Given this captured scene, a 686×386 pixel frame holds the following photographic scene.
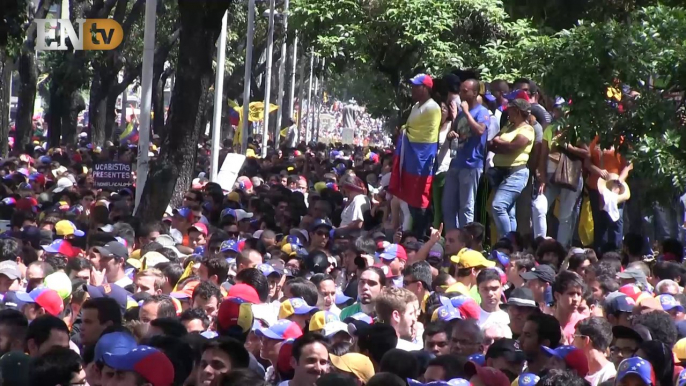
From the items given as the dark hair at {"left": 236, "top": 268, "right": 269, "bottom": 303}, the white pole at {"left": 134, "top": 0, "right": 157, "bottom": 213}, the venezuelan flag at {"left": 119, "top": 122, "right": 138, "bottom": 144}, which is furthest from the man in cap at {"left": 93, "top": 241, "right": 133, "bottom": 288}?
the venezuelan flag at {"left": 119, "top": 122, "right": 138, "bottom": 144}

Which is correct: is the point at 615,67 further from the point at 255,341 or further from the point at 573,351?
the point at 255,341

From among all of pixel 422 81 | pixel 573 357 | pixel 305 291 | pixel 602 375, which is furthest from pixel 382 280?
pixel 422 81

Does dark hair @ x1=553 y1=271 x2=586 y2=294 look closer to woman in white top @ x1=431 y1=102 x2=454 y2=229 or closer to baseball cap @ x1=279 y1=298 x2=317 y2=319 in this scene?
baseball cap @ x1=279 y1=298 x2=317 y2=319

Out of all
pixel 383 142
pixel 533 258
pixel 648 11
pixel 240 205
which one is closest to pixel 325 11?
pixel 240 205

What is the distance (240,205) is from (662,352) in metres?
12.2

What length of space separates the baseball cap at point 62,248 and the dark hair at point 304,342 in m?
5.66

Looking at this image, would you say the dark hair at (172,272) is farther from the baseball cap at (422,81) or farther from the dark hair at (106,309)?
the baseball cap at (422,81)

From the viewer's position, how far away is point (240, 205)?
782 inches

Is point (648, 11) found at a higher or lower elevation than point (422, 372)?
higher

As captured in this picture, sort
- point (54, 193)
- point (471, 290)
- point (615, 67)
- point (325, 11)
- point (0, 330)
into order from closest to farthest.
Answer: point (0, 330), point (615, 67), point (471, 290), point (54, 193), point (325, 11)

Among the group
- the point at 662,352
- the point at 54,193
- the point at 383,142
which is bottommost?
the point at 383,142

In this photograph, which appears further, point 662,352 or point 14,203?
point 14,203

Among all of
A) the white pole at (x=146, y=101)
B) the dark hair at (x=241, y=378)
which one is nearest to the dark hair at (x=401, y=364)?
the dark hair at (x=241, y=378)

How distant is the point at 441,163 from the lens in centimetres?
1553
